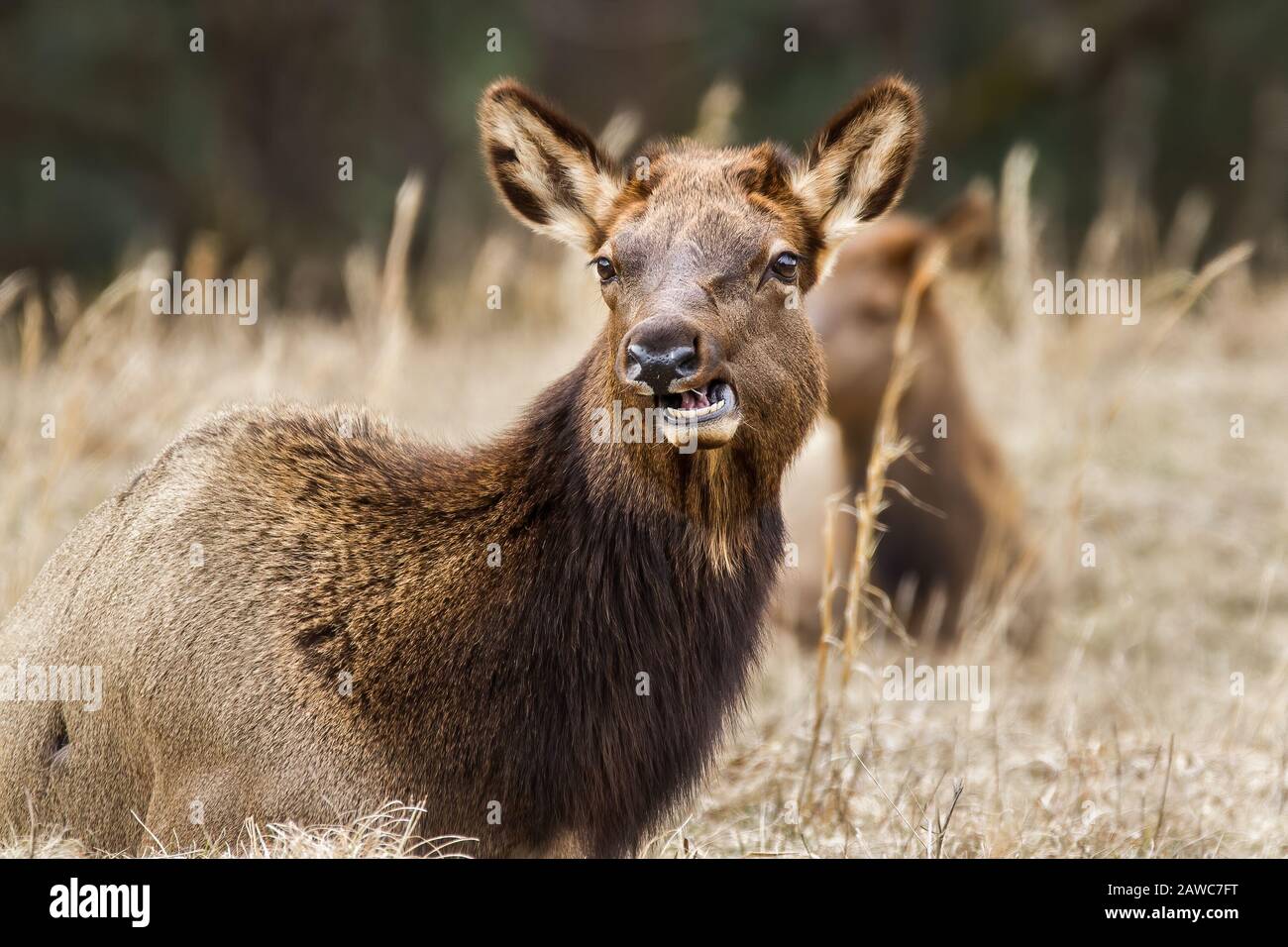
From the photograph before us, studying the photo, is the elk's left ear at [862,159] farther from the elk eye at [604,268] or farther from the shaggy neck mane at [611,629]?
the shaggy neck mane at [611,629]

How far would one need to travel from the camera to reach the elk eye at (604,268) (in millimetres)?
4648

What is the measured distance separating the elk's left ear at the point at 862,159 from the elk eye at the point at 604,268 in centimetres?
73

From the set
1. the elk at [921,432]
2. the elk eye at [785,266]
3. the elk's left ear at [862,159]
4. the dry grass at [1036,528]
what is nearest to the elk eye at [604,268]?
the elk eye at [785,266]

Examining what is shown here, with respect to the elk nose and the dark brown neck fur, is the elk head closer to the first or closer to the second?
the elk nose

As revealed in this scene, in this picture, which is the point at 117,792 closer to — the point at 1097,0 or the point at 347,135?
the point at 347,135

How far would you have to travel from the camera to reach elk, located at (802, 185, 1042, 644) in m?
8.93

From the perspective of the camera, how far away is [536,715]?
440cm

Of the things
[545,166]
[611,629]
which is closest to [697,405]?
[611,629]

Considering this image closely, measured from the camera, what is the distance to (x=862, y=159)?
199 inches

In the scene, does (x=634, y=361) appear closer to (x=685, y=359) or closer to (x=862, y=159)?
(x=685, y=359)

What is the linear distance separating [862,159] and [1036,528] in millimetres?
5931

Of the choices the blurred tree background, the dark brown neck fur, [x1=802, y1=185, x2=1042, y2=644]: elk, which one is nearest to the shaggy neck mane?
the dark brown neck fur

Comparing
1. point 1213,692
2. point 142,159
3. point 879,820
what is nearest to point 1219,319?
point 1213,692

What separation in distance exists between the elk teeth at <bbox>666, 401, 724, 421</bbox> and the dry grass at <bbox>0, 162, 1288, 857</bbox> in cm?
142
